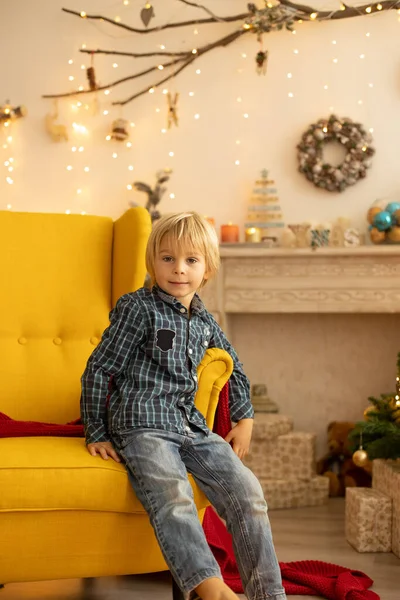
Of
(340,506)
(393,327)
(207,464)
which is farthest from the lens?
(393,327)

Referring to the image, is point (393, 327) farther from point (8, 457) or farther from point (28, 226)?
point (8, 457)

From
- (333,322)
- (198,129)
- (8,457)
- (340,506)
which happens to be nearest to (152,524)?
(8,457)

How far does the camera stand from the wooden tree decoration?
3533 millimetres

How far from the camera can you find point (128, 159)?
3.86m

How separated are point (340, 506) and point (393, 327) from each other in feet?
2.81

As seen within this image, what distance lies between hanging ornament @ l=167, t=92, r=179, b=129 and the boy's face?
6.45ft

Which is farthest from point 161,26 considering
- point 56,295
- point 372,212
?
point 56,295

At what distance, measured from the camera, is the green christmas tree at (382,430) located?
→ 9.26 ft

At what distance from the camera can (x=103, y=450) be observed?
71.7 inches

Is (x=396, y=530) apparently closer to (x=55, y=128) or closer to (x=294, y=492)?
(x=294, y=492)

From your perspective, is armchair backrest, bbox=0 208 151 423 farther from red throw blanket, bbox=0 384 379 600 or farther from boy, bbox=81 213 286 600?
boy, bbox=81 213 286 600

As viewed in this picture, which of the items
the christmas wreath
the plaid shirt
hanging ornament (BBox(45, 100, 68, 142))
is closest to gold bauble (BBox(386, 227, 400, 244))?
the christmas wreath

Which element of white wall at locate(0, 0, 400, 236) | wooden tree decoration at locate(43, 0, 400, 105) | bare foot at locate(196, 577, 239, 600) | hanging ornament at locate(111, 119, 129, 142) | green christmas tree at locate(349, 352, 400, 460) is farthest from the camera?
hanging ornament at locate(111, 119, 129, 142)

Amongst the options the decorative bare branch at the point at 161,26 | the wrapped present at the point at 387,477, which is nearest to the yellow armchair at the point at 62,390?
the wrapped present at the point at 387,477
